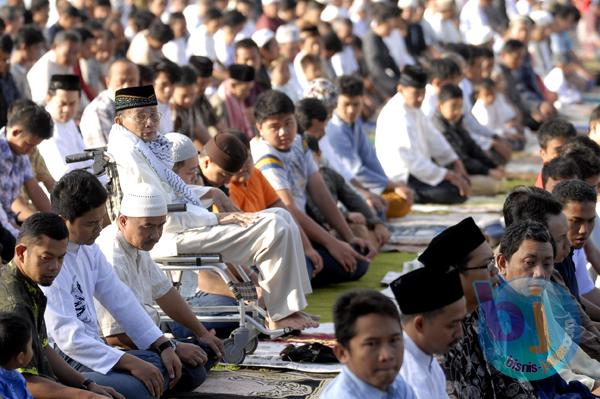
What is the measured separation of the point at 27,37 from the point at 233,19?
10.5 feet

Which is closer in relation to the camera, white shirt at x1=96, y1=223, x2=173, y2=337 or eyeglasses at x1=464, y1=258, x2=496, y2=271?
eyeglasses at x1=464, y1=258, x2=496, y2=271

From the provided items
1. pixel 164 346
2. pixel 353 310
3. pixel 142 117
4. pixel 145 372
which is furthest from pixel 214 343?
pixel 353 310

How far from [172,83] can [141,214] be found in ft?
11.3

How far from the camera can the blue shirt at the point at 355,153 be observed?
29.8 ft

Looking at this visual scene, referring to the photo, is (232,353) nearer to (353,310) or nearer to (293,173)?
(293,173)

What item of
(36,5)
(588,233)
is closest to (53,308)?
(588,233)

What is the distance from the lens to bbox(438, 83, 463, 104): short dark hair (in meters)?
10.3

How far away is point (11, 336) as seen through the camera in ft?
13.4

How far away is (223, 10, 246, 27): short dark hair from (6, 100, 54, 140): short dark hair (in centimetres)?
623

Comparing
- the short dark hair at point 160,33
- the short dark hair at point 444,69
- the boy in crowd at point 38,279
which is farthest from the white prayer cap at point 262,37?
the boy in crowd at point 38,279

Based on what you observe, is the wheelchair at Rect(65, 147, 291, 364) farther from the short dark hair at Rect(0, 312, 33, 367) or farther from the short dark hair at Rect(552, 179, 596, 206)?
the short dark hair at Rect(0, 312, 33, 367)

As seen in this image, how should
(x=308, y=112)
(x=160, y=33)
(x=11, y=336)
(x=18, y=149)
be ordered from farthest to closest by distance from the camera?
(x=160, y=33) → (x=308, y=112) → (x=18, y=149) → (x=11, y=336)

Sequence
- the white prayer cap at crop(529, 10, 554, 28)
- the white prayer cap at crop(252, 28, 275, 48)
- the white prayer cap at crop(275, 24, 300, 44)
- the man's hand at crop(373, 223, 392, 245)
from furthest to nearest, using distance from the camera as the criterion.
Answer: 1. the white prayer cap at crop(529, 10, 554, 28)
2. the white prayer cap at crop(275, 24, 300, 44)
3. the white prayer cap at crop(252, 28, 275, 48)
4. the man's hand at crop(373, 223, 392, 245)

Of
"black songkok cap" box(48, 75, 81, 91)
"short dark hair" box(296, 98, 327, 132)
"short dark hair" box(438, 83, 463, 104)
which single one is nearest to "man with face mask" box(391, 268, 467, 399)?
"short dark hair" box(296, 98, 327, 132)
